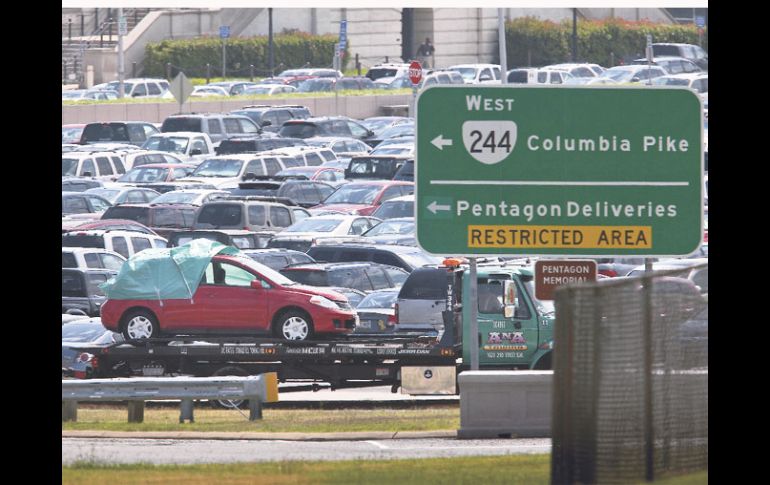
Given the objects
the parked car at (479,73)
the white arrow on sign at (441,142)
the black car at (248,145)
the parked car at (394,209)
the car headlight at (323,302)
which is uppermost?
the parked car at (479,73)

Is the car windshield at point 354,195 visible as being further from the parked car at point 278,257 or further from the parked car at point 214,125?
the parked car at point 214,125

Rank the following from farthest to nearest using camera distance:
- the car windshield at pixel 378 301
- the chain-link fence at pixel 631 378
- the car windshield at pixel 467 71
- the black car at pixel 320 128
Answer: the car windshield at pixel 467 71
the black car at pixel 320 128
the car windshield at pixel 378 301
the chain-link fence at pixel 631 378

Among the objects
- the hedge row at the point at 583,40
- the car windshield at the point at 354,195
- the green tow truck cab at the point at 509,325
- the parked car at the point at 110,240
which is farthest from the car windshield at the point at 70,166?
the hedge row at the point at 583,40

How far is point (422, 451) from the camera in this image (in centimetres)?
1750

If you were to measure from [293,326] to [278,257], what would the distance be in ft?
19.3

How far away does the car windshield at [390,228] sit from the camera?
115 ft

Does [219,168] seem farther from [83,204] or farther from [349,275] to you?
[349,275]

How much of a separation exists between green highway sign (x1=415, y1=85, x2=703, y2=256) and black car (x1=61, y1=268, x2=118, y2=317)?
11.1 metres

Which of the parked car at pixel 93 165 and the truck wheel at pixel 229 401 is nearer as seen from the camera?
the truck wheel at pixel 229 401

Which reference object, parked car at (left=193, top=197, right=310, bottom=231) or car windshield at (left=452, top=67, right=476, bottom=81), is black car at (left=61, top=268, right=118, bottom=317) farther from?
car windshield at (left=452, top=67, right=476, bottom=81)

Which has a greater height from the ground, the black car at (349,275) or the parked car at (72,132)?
the parked car at (72,132)

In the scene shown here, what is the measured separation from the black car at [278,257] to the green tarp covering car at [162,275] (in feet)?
16.3
